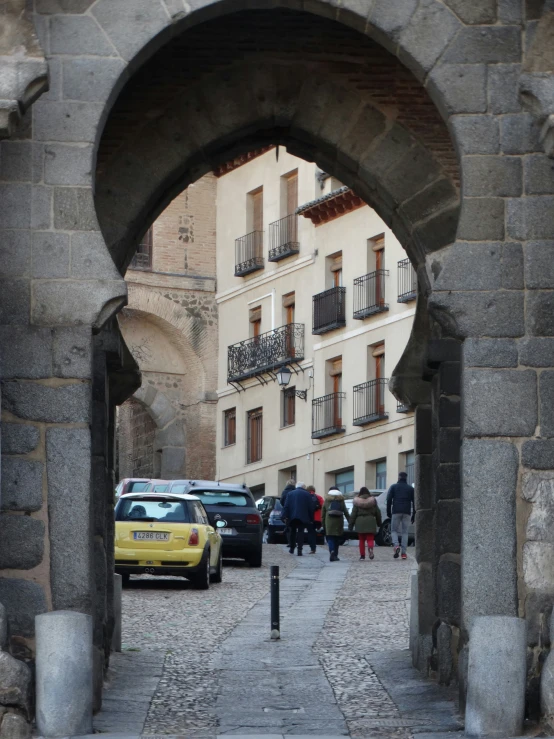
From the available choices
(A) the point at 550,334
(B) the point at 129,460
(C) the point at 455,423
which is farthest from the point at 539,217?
(B) the point at 129,460

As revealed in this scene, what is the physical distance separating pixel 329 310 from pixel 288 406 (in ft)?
11.5

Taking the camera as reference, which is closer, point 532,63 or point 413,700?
point 532,63

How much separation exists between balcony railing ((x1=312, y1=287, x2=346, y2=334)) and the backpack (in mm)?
19182

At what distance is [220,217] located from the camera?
2142 inches

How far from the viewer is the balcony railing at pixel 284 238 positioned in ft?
170

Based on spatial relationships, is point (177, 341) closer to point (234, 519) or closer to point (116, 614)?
point (234, 519)

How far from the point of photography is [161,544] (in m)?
24.8

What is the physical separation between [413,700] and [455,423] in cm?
243

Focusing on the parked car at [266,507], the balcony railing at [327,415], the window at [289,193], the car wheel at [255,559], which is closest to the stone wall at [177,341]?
the window at [289,193]

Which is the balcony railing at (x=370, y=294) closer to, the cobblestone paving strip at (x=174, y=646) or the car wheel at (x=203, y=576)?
the cobblestone paving strip at (x=174, y=646)

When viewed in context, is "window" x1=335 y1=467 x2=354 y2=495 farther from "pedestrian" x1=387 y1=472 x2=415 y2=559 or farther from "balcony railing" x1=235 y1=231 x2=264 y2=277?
"pedestrian" x1=387 y1=472 x2=415 y2=559

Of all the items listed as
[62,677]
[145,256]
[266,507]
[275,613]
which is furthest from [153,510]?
[145,256]

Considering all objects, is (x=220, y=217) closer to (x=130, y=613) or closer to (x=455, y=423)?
(x=130, y=613)

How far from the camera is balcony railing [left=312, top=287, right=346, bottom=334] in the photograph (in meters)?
49.9
